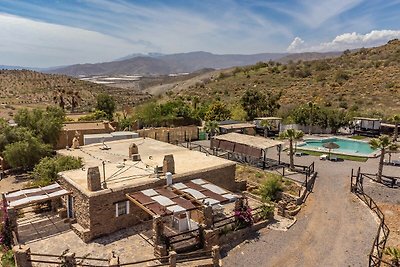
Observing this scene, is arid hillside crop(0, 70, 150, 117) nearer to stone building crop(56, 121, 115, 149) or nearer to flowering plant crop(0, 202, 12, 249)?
stone building crop(56, 121, 115, 149)

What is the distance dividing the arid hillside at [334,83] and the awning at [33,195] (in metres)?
45.1

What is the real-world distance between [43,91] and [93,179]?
79.7 m

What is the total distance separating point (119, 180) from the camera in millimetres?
19344

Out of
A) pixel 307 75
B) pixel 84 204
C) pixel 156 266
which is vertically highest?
pixel 307 75

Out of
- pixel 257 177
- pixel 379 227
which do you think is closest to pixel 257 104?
pixel 257 177

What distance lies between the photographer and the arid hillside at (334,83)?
60312mm

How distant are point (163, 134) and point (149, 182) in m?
21.3

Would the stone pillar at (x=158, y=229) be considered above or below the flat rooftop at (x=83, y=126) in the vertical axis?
below

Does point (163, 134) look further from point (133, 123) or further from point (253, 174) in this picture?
point (253, 174)

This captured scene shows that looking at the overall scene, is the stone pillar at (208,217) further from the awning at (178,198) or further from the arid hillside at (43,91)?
the arid hillside at (43,91)

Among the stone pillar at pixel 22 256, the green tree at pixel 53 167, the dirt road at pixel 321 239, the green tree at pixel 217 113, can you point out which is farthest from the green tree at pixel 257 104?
the stone pillar at pixel 22 256

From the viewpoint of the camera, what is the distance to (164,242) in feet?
51.8

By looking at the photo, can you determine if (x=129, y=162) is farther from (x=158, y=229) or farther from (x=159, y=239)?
(x=159, y=239)

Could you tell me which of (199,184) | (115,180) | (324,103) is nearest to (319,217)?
(199,184)
